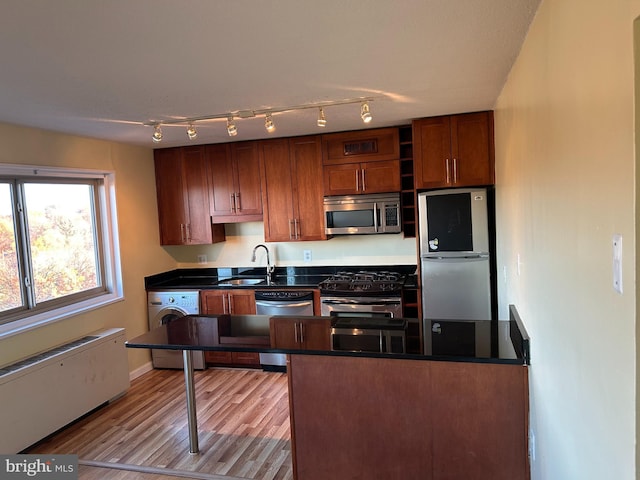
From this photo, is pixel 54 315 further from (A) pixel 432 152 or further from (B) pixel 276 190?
(A) pixel 432 152

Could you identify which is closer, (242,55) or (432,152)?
(242,55)

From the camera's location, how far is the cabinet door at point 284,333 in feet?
7.92

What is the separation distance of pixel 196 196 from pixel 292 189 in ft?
3.54

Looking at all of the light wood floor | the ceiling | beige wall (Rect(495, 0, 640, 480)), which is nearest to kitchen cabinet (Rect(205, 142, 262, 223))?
the ceiling

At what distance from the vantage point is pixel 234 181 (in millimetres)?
4613

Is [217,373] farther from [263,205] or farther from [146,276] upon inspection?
[263,205]

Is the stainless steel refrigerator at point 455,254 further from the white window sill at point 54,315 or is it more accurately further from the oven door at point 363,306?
the white window sill at point 54,315

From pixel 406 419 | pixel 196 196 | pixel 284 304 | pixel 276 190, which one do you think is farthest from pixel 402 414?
pixel 196 196

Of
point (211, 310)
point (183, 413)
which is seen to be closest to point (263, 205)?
point (211, 310)

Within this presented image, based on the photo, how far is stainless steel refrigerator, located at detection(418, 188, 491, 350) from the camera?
365 centimetres

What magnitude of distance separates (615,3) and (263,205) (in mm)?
3893

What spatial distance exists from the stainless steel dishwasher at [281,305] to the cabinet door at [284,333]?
4.37 feet

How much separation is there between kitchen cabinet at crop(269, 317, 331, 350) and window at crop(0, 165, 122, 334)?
6.59ft

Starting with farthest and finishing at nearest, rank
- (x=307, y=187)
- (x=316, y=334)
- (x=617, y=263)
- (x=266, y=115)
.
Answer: (x=307, y=187), (x=266, y=115), (x=316, y=334), (x=617, y=263)
